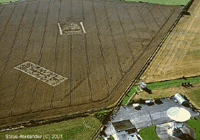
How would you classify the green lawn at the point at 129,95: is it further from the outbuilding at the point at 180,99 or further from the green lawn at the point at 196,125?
the green lawn at the point at 196,125

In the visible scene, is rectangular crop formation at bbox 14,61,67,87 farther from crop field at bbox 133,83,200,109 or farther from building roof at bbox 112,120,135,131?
crop field at bbox 133,83,200,109

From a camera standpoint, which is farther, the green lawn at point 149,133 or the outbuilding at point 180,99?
the outbuilding at point 180,99

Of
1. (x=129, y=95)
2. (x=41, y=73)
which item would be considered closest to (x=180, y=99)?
Result: (x=129, y=95)

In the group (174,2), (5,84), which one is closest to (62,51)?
(5,84)

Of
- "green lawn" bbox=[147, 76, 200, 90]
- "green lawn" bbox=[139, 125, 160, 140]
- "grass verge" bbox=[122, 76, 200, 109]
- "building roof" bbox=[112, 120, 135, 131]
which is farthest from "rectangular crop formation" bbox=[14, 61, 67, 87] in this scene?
"green lawn" bbox=[139, 125, 160, 140]

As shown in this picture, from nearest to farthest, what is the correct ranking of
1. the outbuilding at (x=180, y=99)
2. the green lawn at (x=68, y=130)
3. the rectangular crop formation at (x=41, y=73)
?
the green lawn at (x=68, y=130) → the outbuilding at (x=180, y=99) → the rectangular crop formation at (x=41, y=73)

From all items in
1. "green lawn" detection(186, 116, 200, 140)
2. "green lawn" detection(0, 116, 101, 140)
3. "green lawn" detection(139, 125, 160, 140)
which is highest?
"green lawn" detection(0, 116, 101, 140)

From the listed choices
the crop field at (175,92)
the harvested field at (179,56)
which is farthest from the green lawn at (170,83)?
the harvested field at (179,56)
